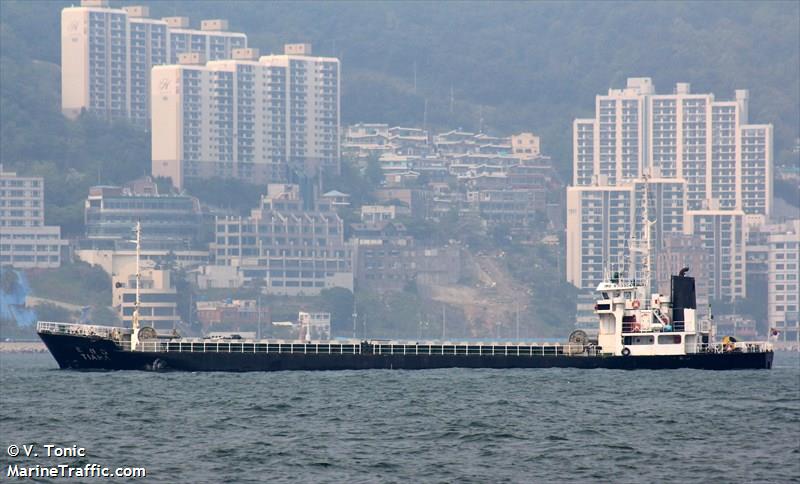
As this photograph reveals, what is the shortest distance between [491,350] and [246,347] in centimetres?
1397

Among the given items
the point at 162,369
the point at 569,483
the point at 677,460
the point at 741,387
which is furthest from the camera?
the point at 162,369

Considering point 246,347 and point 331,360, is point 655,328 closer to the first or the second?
point 331,360

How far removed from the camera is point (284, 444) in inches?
2468

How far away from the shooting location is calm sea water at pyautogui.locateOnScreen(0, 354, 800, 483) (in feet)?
187

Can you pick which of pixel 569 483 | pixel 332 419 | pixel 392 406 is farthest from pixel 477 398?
pixel 569 483

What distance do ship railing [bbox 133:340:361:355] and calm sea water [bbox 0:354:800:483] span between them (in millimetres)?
2526

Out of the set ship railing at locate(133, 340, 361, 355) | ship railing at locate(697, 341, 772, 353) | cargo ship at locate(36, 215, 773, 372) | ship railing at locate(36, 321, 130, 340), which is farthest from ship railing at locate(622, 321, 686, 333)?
ship railing at locate(36, 321, 130, 340)

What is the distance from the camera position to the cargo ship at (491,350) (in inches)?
3912

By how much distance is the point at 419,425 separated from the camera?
69.6m

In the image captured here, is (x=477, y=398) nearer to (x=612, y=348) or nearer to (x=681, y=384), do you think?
(x=681, y=384)

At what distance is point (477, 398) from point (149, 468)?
27731mm

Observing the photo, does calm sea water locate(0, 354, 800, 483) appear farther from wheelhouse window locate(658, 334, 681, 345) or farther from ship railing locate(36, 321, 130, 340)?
ship railing locate(36, 321, 130, 340)

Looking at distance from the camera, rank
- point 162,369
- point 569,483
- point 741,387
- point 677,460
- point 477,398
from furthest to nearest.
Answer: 1. point 162,369
2. point 741,387
3. point 477,398
4. point 677,460
5. point 569,483

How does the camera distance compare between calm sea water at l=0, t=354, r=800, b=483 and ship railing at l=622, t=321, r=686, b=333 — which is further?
ship railing at l=622, t=321, r=686, b=333
